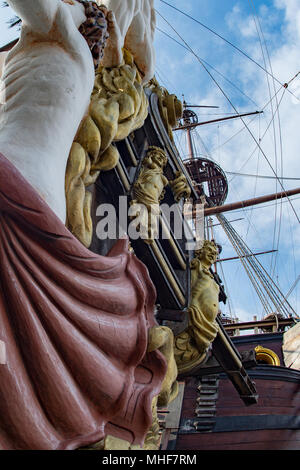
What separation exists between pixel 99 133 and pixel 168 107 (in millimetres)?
1390

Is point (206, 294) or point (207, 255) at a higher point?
point (207, 255)

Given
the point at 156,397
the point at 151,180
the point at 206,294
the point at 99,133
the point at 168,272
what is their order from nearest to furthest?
1. the point at 156,397
2. the point at 99,133
3. the point at 168,272
4. the point at 151,180
5. the point at 206,294

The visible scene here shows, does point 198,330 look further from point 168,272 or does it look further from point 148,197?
point 148,197

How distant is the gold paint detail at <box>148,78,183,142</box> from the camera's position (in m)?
2.95

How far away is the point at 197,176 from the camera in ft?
63.6

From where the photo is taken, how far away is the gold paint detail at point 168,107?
295 cm

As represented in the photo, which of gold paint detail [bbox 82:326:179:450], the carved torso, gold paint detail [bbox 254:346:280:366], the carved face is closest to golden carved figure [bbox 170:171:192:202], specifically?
the carved face

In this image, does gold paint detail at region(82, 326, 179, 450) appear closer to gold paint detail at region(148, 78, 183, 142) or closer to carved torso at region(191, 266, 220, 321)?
carved torso at region(191, 266, 220, 321)

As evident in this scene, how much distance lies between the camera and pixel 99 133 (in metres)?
1.78

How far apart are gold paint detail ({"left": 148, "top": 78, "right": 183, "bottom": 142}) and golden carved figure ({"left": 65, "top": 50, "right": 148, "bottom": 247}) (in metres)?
0.56

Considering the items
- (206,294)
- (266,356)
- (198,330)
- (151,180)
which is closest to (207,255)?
(206,294)

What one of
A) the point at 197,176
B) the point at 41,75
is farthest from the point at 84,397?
the point at 197,176

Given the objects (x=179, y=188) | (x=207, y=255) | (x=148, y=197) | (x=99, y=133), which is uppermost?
(x=179, y=188)

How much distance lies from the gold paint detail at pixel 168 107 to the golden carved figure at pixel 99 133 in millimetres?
565
